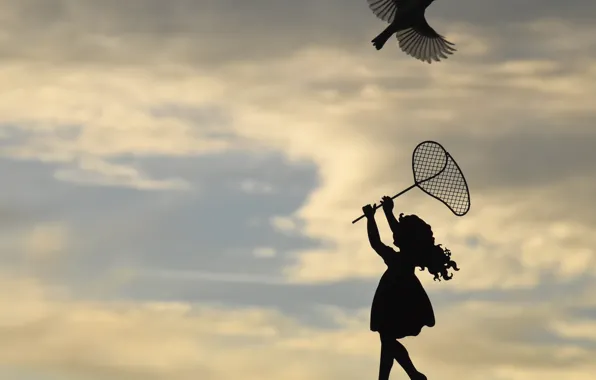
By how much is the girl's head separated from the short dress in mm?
188

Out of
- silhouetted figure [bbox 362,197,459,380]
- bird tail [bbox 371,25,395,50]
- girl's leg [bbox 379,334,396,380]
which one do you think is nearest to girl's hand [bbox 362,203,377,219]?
silhouetted figure [bbox 362,197,459,380]

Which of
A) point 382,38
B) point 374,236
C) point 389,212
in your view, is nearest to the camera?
point 374,236

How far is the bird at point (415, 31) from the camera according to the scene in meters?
32.1

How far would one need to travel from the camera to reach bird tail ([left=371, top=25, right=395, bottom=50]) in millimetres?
31000

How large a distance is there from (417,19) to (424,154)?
18.1ft

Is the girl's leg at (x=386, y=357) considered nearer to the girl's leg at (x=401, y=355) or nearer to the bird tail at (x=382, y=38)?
the girl's leg at (x=401, y=355)

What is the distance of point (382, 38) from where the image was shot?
102ft

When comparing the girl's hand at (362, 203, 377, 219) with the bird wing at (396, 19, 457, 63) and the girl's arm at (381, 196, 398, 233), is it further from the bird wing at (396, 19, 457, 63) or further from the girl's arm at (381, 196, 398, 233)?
the bird wing at (396, 19, 457, 63)

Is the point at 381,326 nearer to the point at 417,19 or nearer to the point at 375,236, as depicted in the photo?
the point at 375,236

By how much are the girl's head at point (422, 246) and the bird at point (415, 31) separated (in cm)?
601

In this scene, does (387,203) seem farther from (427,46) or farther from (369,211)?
(427,46)

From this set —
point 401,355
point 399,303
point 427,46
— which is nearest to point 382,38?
point 427,46

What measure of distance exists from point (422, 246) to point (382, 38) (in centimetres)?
587

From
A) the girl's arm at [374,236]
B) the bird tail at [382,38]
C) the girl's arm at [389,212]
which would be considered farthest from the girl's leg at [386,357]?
the bird tail at [382,38]
